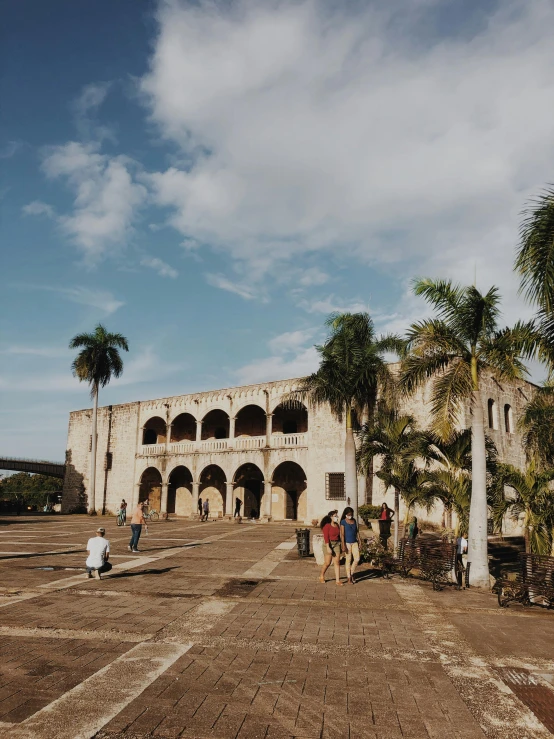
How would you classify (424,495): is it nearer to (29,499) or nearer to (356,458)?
(356,458)

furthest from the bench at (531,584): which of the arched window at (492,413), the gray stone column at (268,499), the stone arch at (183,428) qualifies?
the stone arch at (183,428)

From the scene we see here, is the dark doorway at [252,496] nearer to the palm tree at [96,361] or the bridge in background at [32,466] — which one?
the palm tree at [96,361]

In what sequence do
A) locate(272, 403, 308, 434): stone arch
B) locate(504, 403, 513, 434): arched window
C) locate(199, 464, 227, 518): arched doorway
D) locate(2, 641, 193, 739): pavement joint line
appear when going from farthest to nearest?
locate(199, 464, 227, 518): arched doorway, locate(272, 403, 308, 434): stone arch, locate(504, 403, 513, 434): arched window, locate(2, 641, 193, 739): pavement joint line

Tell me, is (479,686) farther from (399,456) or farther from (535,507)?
(399,456)

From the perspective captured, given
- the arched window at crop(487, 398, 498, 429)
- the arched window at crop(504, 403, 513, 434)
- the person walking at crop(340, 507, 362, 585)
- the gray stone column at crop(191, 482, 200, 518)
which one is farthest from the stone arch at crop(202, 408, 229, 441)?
the person walking at crop(340, 507, 362, 585)

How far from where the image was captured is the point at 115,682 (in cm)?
540

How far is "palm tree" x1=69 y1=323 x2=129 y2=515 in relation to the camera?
40.2m

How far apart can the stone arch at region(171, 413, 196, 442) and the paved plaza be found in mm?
27034

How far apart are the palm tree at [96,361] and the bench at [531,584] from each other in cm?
3439

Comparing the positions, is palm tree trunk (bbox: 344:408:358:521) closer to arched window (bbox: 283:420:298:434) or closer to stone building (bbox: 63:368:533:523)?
stone building (bbox: 63:368:533:523)

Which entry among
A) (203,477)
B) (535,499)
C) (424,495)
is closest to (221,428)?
(203,477)

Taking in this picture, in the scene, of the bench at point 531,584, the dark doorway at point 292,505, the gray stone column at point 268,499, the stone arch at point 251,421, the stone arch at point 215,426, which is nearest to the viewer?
the bench at point 531,584

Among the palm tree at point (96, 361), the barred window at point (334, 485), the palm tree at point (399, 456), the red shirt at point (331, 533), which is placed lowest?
the red shirt at point (331, 533)

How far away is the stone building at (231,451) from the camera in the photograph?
2758cm
